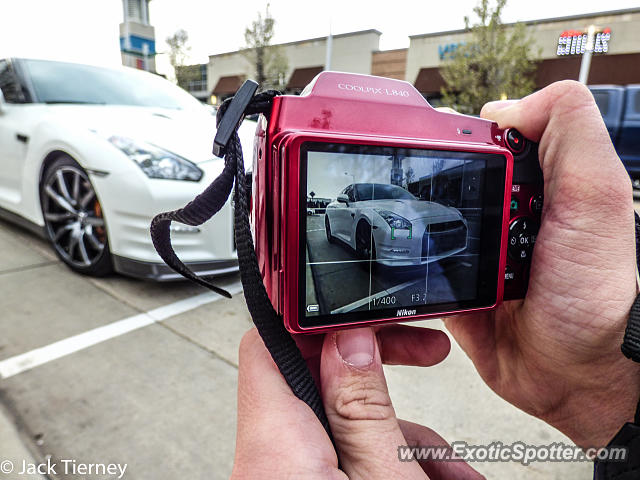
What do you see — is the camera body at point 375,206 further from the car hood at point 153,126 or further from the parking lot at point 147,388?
the car hood at point 153,126

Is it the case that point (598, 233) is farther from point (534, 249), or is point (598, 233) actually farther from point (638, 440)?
point (638, 440)

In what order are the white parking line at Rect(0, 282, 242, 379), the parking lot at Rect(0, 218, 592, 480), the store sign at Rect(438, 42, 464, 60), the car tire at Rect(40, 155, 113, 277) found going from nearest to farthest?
1. the parking lot at Rect(0, 218, 592, 480)
2. the white parking line at Rect(0, 282, 242, 379)
3. the car tire at Rect(40, 155, 113, 277)
4. the store sign at Rect(438, 42, 464, 60)

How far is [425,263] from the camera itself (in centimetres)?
85

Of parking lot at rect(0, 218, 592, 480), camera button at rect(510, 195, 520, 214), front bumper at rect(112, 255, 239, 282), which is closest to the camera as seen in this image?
camera button at rect(510, 195, 520, 214)

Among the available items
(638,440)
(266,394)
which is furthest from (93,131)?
(638,440)

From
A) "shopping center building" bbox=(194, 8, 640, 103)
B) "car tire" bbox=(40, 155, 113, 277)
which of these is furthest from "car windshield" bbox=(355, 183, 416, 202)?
"shopping center building" bbox=(194, 8, 640, 103)

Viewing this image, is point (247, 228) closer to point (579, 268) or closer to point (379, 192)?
point (379, 192)

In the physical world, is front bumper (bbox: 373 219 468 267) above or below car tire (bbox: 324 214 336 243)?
below

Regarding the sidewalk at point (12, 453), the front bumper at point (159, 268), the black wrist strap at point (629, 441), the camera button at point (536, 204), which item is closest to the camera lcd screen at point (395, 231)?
the camera button at point (536, 204)

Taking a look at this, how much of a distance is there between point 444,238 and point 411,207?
0.33 feet

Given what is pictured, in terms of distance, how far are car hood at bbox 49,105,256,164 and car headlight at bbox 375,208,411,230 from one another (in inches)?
66.3

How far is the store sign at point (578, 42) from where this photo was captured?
13.3m

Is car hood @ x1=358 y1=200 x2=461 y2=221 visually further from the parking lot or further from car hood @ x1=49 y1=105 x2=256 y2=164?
car hood @ x1=49 y1=105 x2=256 y2=164

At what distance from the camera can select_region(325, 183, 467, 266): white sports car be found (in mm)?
753
